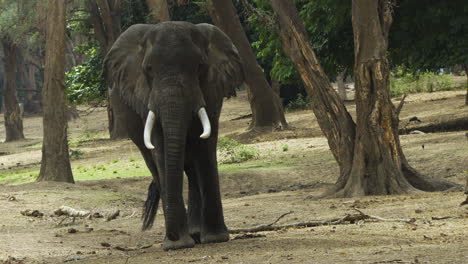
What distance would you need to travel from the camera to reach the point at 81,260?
8594 millimetres

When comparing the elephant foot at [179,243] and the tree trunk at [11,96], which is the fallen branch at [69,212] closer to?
the elephant foot at [179,243]

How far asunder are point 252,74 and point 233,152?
6.81m

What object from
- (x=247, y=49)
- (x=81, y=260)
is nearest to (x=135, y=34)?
(x=81, y=260)

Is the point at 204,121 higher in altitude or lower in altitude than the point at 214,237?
higher

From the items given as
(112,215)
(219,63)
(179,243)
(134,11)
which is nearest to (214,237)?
(179,243)

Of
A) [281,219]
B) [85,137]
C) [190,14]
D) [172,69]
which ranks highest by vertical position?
[190,14]

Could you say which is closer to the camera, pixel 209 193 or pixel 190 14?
pixel 209 193

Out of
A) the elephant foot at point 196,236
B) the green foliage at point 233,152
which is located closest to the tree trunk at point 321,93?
the elephant foot at point 196,236

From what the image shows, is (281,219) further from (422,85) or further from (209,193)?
(422,85)

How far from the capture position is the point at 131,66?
29.2ft

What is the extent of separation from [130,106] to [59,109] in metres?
9.17

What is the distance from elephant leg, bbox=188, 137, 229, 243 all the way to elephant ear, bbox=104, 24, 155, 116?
2.37 ft

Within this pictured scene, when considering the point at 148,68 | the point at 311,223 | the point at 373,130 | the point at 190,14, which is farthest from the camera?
the point at 190,14

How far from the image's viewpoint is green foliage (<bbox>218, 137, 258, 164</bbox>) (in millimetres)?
21438
